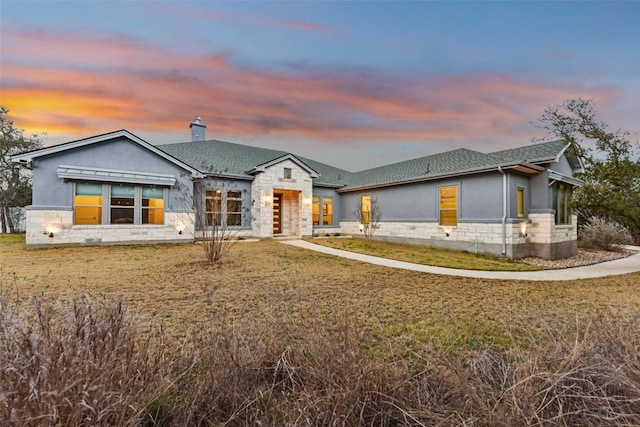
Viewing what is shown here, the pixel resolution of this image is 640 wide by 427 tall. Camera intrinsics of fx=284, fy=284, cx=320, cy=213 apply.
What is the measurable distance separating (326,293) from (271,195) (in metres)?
11.8

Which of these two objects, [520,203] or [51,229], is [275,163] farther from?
[520,203]

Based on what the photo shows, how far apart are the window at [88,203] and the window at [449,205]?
1599 cm

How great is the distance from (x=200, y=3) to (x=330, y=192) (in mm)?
13362

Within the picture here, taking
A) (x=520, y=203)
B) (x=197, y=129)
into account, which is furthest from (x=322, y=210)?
(x=197, y=129)

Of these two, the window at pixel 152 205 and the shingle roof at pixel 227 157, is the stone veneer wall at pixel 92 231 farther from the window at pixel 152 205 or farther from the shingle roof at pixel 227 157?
the shingle roof at pixel 227 157

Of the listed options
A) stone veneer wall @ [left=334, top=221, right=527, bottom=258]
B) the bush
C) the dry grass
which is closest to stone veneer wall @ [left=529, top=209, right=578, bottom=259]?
stone veneer wall @ [left=334, top=221, right=527, bottom=258]

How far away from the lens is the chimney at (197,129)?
21.6 meters

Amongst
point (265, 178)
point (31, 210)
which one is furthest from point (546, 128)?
point (31, 210)

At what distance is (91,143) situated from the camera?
12.2 metres

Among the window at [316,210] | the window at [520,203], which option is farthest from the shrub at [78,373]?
the window at [316,210]

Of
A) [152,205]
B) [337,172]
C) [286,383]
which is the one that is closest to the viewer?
[286,383]

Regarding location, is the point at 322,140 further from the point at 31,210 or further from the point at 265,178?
the point at 31,210

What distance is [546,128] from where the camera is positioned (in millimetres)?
10664

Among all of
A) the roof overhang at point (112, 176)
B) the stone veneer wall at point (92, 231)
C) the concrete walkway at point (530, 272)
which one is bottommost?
the concrete walkway at point (530, 272)
